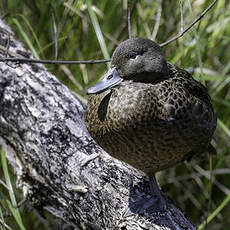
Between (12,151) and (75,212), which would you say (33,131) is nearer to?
(12,151)

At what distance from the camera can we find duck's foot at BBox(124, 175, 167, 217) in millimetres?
1670

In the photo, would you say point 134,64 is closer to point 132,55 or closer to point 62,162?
point 132,55

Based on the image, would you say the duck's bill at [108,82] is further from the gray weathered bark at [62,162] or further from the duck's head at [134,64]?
the gray weathered bark at [62,162]

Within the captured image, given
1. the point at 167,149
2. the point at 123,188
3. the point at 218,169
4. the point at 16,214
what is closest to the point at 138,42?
the point at 167,149

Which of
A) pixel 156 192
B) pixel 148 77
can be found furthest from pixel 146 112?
pixel 156 192

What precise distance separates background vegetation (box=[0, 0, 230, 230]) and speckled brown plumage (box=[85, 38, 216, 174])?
540mm

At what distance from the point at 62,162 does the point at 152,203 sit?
1.30 feet

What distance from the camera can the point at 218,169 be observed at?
2.47 m

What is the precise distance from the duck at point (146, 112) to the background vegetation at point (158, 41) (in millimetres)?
541

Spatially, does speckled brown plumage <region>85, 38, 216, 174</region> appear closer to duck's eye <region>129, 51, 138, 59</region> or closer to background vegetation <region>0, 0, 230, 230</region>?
duck's eye <region>129, 51, 138, 59</region>

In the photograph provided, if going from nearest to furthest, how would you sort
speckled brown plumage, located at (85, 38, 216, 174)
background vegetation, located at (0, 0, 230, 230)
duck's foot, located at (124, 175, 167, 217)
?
speckled brown plumage, located at (85, 38, 216, 174) < duck's foot, located at (124, 175, 167, 217) < background vegetation, located at (0, 0, 230, 230)

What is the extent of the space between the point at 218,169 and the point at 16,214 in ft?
3.90

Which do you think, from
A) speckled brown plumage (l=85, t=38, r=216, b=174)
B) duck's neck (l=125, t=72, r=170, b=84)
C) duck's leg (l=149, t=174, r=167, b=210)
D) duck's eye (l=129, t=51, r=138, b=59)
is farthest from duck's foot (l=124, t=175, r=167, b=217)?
duck's eye (l=129, t=51, r=138, b=59)

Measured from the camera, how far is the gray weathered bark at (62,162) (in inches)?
66.3
